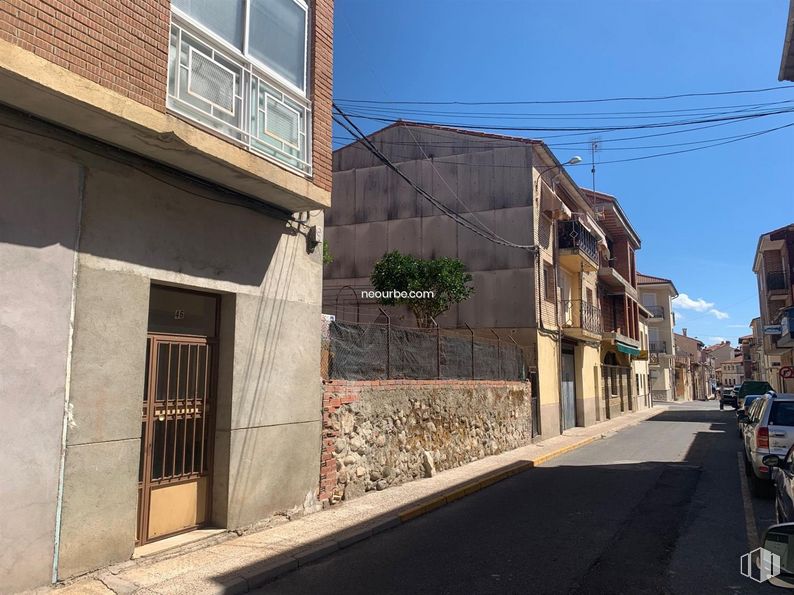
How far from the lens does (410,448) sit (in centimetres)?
1085

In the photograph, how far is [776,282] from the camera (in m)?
38.3

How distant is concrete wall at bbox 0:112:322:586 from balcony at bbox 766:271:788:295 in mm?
40204

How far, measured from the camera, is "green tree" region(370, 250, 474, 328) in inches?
659

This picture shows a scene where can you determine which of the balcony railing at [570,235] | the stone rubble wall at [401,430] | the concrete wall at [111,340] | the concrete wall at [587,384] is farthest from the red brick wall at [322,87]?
the concrete wall at [587,384]

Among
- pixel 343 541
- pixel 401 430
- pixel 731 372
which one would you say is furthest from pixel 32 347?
pixel 731 372

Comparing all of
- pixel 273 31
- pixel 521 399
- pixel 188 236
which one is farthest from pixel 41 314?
pixel 521 399

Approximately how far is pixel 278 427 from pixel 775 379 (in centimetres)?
5165

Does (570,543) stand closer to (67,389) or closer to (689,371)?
(67,389)

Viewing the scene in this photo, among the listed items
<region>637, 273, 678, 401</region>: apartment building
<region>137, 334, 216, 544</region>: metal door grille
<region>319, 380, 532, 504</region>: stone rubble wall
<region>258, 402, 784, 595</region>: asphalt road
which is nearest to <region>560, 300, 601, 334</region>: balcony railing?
<region>319, 380, 532, 504</region>: stone rubble wall

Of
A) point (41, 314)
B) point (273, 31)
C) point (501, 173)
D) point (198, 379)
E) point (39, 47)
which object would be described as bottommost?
point (198, 379)

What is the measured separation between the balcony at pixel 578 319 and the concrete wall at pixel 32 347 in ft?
61.9

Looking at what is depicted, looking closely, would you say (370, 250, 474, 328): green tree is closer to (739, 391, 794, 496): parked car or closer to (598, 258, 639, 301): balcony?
(739, 391, 794, 496): parked car

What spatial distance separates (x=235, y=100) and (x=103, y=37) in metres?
1.73

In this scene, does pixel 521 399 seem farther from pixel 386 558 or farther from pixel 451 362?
pixel 386 558
